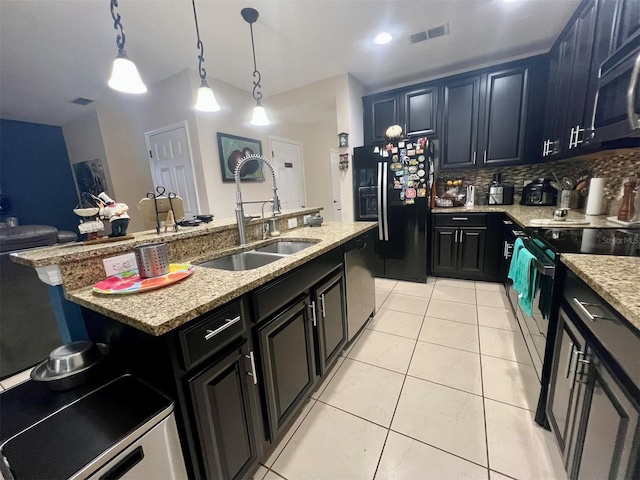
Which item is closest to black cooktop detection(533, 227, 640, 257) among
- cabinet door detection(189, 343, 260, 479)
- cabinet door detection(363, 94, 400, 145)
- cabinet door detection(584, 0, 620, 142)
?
cabinet door detection(584, 0, 620, 142)

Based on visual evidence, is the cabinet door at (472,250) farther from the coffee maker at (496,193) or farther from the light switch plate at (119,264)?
the light switch plate at (119,264)

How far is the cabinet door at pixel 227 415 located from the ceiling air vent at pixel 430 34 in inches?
117

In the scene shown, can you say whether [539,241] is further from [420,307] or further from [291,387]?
[291,387]

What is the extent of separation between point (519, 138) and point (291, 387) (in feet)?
11.5

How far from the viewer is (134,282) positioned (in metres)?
1.05

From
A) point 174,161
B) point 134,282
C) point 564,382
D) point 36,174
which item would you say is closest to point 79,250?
point 134,282

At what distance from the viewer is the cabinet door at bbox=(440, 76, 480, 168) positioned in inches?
121

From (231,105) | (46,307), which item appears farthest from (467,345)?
(231,105)

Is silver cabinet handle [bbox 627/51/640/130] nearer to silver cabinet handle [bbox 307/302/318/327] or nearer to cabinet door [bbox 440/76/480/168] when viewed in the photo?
silver cabinet handle [bbox 307/302/318/327]

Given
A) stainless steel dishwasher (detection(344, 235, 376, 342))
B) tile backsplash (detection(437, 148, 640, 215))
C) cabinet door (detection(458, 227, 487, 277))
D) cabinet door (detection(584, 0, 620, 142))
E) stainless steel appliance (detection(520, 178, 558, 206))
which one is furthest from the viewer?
cabinet door (detection(458, 227, 487, 277))

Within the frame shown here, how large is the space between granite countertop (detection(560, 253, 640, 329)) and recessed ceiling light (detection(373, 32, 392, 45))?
7.79ft

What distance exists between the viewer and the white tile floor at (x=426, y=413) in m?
1.18

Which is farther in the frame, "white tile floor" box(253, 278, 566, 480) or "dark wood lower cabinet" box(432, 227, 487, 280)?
"dark wood lower cabinet" box(432, 227, 487, 280)

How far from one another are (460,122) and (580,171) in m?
1.32
